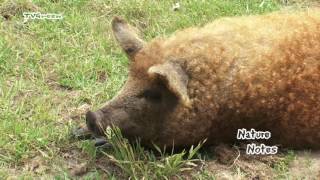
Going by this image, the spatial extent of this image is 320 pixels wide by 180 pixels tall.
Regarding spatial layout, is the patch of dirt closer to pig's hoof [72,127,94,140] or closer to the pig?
pig's hoof [72,127,94,140]

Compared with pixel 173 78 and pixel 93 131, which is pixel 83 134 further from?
pixel 173 78

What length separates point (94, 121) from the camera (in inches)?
189

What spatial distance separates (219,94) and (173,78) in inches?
14.0

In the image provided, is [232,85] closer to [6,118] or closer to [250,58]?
[250,58]

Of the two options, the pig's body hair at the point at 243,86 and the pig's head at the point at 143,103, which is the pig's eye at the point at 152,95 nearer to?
the pig's head at the point at 143,103

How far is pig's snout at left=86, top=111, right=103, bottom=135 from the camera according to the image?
15.7 feet

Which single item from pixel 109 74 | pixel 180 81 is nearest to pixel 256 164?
pixel 180 81

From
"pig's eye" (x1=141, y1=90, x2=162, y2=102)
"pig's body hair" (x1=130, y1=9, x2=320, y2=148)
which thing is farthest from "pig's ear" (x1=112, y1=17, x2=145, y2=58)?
"pig's eye" (x1=141, y1=90, x2=162, y2=102)

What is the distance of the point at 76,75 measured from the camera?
19.5ft

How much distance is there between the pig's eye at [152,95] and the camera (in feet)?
15.5

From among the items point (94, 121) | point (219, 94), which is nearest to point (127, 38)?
point (94, 121)

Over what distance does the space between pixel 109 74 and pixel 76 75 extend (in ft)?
Result: 0.92

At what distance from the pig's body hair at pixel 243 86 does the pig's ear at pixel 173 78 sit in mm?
74

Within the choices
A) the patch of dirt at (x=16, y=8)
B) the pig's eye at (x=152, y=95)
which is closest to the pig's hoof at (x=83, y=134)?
the pig's eye at (x=152, y=95)
